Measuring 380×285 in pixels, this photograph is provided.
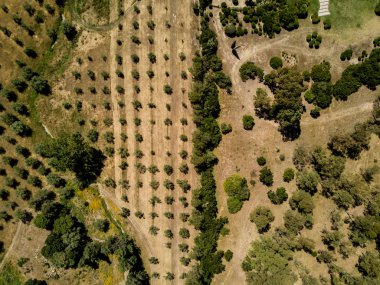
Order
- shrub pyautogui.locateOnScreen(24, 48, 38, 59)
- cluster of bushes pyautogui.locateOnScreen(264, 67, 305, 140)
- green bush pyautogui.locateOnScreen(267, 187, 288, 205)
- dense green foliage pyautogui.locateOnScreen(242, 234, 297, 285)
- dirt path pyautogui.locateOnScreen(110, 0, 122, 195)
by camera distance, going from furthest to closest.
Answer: dense green foliage pyautogui.locateOnScreen(242, 234, 297, 285)
green bush pyautogui.locateOnScreen(267, 187, 288, 205)
dirt path pyautogui.locateOnScreen(110, 0, 122, 195)
cluster of bushes pyautogui.locateOnScreen(264, 67, 305, 140)
shrub pyautogui.locateOnScreen(24, 48, 38, 59)

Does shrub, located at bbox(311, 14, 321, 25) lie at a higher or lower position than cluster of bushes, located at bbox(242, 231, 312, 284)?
higher

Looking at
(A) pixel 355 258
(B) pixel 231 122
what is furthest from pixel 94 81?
(A) pixel 355 258

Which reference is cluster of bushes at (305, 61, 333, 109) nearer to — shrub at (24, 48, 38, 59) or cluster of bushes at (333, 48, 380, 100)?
cluster of bushes at (333, 48, 380, 100)

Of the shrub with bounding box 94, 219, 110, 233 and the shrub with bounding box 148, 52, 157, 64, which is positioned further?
the shrub with bounding box 94, 219, 110, 233

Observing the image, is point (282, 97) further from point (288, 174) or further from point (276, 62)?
point (288, 174)

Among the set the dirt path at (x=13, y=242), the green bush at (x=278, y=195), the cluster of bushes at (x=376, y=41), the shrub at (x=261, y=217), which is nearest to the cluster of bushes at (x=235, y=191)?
the shrub at (x=261, y=217)

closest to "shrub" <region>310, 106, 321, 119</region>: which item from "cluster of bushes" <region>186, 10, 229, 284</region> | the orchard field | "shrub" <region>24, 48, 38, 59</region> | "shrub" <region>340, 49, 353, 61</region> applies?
the orchard field

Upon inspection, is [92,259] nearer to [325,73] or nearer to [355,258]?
[355,258]
